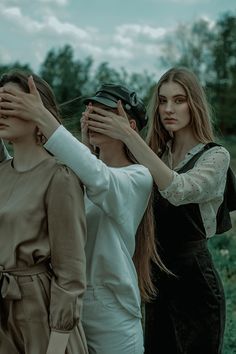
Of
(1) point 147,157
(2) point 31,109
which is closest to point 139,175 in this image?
(1) point 147,157

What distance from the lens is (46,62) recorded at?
39750 millimetres

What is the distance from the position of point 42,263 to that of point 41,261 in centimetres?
2

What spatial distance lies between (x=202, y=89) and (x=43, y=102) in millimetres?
1054

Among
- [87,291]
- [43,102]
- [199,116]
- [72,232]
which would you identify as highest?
[43,102]

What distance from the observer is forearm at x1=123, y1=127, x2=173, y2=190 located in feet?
7.14

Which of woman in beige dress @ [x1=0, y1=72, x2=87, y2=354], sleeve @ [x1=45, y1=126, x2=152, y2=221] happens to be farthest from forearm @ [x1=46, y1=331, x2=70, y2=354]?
sleeve @ [x1=45, y1=126, x2=152, y2=221]

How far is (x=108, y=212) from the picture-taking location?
6.64ft

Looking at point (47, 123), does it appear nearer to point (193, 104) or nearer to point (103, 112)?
point (103, 112)

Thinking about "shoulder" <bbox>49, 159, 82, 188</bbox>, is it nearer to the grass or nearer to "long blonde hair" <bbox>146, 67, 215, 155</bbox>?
"long blonde hair" <bbox>146, 67, 215, 155</bbox>

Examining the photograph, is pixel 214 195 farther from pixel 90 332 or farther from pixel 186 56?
pixel 186 56

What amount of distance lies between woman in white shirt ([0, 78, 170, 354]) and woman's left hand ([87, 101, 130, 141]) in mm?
30

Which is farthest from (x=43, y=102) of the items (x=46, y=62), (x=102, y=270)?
(x=46, y=62)

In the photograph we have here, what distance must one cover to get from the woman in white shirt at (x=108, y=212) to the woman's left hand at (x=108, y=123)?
0.03 m

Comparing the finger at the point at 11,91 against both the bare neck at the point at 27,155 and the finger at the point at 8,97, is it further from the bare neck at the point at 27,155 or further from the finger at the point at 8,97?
the bare neck at the point at 27,155
